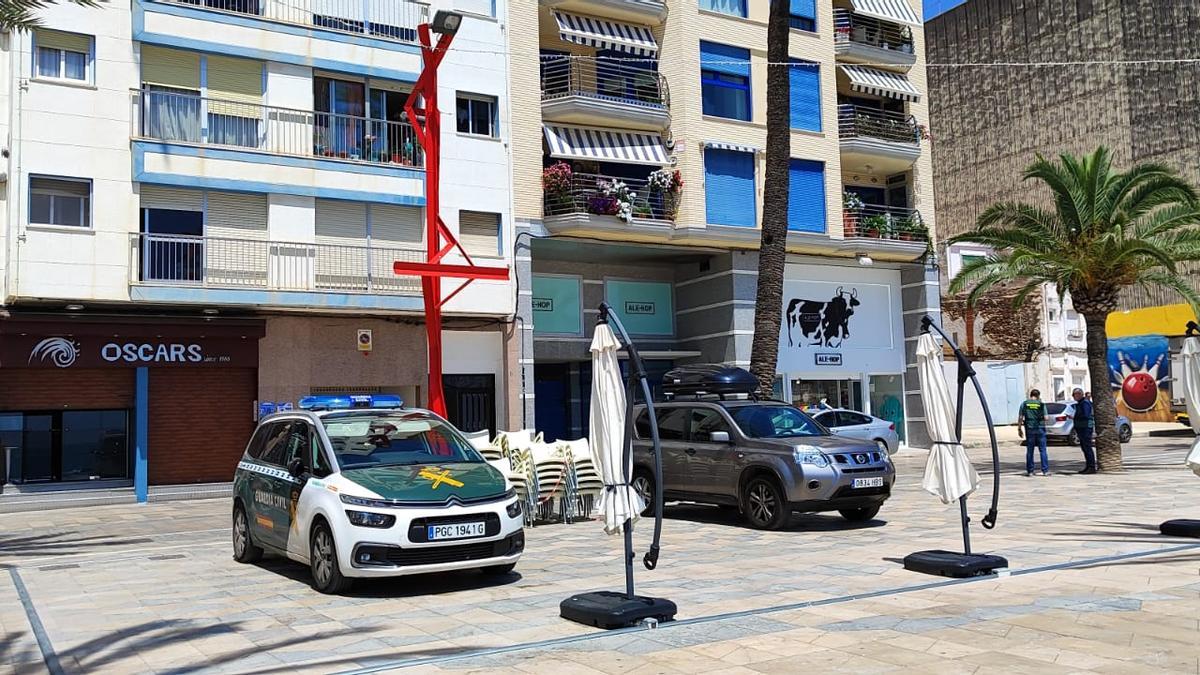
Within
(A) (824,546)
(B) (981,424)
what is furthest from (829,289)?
(A) (824,546)

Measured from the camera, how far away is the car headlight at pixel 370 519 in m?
9.08

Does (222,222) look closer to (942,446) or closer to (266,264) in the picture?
(266,264)

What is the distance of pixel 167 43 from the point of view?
22953mm

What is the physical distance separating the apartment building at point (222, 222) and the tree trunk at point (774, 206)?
757cm

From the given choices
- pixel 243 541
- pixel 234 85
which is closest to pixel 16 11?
pixel 243 541

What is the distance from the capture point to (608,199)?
1072 inches

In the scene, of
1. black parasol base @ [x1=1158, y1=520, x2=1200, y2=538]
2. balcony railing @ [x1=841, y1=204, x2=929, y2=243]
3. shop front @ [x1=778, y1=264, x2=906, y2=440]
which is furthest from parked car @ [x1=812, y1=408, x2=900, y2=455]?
black parasol base @ [x1=1158, y1=520, x2=1200, y2=538]

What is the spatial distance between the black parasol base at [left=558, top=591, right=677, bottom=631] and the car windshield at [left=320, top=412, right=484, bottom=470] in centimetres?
266

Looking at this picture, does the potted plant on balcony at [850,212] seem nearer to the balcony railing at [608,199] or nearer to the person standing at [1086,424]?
the balcony railing at [608,199]

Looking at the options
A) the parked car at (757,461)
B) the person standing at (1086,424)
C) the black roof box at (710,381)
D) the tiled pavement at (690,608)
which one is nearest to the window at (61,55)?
the tiled pavement at (690,608)

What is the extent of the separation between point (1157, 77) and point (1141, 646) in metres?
49.5

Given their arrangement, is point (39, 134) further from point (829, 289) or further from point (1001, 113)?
point (1001, 113)

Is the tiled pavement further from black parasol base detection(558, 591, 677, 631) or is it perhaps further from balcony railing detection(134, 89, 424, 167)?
balcony railing detection(134, 89, 424, 167)

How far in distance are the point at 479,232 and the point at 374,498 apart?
1776 centimetres
